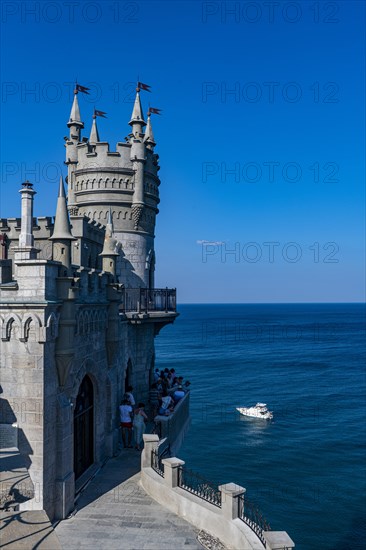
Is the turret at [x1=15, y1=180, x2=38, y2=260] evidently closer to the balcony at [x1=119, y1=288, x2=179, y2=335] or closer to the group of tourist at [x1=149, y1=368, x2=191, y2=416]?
the balcony at [x1=119, y1=288, x2=179, y2=335]

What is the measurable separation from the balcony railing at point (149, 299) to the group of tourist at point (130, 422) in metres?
4.84

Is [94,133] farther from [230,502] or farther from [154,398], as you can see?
[230,502]

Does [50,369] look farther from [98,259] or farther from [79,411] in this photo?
[98,259]

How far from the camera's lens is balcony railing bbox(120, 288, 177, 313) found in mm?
21641

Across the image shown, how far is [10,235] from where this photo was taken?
66.4 ft

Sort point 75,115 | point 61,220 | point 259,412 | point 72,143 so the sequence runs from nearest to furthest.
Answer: point 61,220
point 72,143
point 75,115
point 259,412

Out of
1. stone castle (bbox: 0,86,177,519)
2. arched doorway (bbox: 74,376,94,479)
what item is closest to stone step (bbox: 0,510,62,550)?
stone castle (bbox: 0,86,177,519)

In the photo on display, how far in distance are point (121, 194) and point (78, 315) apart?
408 inches

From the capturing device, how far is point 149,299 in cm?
2247

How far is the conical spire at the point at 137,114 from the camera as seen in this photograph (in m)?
23.8

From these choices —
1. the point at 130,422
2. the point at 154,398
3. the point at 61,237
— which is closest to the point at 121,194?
the point at 154,398

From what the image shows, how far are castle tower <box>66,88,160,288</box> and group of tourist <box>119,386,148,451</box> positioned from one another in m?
6.59

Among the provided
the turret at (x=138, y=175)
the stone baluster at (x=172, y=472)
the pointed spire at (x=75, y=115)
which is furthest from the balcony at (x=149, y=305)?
the pointed spire at (x=75, y=115)

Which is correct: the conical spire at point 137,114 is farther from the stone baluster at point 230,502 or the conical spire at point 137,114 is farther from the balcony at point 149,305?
the stone baluster at point 230,502
